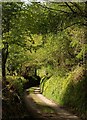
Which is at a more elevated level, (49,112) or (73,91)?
(73,91)

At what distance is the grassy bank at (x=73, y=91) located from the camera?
16.8m

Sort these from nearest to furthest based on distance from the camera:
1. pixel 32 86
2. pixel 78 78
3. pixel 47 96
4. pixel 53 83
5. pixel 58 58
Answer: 1. pixel 78 78
2. pixel 58 58
3. pixel 53 83
4. pixel 47 96
5. pixel 32 86

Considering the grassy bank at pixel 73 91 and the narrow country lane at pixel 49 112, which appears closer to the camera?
the narrow country lane at pixel 49 112

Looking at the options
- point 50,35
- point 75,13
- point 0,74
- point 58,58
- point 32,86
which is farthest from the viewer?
point 32,86

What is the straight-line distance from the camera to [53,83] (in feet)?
83.0

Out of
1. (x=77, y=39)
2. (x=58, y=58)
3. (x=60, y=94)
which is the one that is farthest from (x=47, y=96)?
(x=77, y=39)

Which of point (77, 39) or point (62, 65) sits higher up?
point (77, 39)

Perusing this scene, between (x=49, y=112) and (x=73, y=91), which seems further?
(x=73, y=91)

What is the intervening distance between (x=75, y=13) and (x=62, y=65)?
1091 cm

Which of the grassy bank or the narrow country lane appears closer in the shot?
the narrow country lane

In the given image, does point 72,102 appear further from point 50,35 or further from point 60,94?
point 50,35

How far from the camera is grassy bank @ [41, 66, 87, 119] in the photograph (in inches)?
661

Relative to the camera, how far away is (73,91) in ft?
62.0

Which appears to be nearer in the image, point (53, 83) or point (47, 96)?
point (53, 83)
